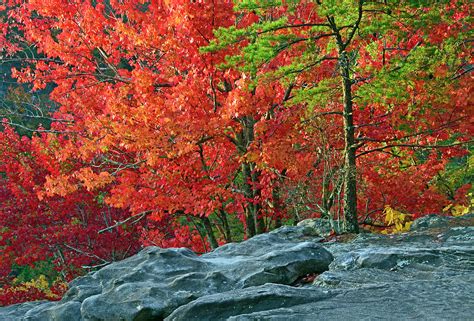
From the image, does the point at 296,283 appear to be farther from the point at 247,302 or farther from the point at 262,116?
the point at 262,116

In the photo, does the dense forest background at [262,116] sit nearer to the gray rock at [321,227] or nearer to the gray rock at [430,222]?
the gray rock at [321,227]

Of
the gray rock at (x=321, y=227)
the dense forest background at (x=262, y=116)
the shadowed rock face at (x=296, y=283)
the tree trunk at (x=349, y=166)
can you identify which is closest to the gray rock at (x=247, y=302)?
the shadowed rock face at (x=296, y=283)

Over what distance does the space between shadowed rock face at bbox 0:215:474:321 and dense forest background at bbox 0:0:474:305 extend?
Result: 2.16m

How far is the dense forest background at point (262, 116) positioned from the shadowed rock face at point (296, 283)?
85.1 inches

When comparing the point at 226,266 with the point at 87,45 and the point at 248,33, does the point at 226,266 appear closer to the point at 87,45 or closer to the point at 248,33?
the point at 248,33

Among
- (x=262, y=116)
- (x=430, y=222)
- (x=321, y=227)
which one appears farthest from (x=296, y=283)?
(x=262, y=116)

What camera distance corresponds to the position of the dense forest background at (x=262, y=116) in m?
8.38

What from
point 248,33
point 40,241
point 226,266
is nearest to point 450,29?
point 248,33

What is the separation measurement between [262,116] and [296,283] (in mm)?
6189

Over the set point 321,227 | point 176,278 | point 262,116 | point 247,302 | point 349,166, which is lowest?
point 321,227

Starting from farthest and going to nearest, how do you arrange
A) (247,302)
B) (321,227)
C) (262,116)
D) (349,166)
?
(262,116) → (321,227) → (349,166) → (247,302)

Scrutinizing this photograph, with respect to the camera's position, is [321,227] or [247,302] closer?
[247,302]

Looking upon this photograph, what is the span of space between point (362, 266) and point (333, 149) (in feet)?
14.2

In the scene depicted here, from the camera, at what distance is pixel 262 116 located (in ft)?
38.7
